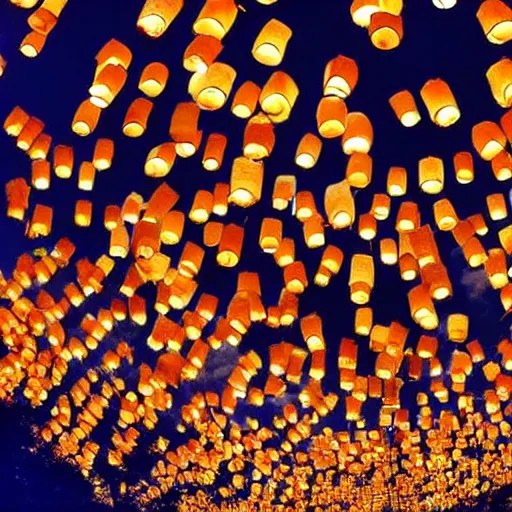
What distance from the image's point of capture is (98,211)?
7.12 m

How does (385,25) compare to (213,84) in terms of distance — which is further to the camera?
(213,84)

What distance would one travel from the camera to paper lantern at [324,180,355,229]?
535cm

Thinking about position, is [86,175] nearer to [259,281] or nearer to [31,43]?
[31,43]

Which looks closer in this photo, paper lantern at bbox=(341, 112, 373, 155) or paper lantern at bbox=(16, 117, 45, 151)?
paper lantern at bbox=(341, 112, 373, 155)

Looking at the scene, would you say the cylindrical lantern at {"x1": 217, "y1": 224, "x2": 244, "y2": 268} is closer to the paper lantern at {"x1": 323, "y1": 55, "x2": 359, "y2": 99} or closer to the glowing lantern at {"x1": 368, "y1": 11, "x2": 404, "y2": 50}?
the paper lantern at {"x1": 323, "y1": 55, "x2": 359, "y2": 99}

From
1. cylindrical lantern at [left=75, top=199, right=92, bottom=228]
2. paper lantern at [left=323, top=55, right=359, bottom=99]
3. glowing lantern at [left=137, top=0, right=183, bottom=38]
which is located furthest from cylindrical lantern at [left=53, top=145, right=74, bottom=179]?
paper lantern at [left=323, top=55, right=359, bottom=99]

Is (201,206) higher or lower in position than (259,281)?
higher

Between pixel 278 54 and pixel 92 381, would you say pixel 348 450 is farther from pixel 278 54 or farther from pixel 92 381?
pixel 278 54

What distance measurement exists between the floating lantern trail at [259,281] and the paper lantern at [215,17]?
0.03ft

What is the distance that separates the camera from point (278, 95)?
14.5 ft

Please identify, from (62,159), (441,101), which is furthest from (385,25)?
(62,159)

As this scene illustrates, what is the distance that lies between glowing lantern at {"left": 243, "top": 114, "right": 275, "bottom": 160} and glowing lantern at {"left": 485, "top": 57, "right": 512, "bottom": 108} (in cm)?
167

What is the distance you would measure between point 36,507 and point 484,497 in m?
12.4

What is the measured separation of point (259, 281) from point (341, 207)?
8.58 feet
